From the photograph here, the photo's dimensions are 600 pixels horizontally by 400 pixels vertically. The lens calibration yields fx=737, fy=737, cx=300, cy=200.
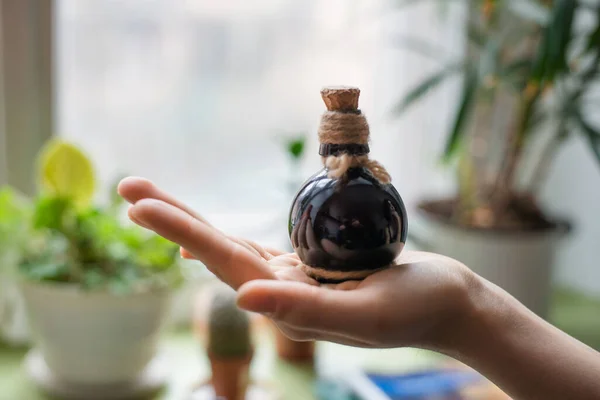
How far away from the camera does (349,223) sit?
568 millimetres

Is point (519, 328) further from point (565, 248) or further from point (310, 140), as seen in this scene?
point (565, 248)

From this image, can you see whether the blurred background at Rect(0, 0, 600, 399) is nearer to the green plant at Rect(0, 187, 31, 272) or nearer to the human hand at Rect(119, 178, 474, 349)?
the green plant at Rect(0, 187, 31, 272)

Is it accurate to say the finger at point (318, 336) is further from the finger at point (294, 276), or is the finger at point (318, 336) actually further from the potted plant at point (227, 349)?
the potted plant at point (227, 349)

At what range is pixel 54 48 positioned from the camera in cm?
136

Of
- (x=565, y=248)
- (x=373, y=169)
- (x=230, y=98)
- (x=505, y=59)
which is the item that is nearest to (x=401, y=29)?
(x=505, y=59)

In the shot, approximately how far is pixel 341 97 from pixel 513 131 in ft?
2.73

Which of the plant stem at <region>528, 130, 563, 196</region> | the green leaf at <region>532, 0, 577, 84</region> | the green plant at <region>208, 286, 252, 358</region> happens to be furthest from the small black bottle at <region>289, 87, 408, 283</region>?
the plant stem at <region>528, 130, 563, 196</region>

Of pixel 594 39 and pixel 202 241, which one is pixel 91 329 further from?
pixel 594 39

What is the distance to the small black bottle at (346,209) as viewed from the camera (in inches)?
22.5

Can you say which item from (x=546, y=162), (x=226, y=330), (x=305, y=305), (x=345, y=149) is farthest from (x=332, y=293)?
(x=546, y=162)

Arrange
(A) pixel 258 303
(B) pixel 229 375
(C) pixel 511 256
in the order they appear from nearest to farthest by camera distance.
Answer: (A) pixel 258 303 → (B) pixel 229 375 → (C) pixel 511 256

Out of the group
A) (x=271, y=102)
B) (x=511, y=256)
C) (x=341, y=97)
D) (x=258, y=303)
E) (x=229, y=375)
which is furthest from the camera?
(x=271, y=102)

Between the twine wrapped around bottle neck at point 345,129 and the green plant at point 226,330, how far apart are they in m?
0.51

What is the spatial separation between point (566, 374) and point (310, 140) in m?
1.02
